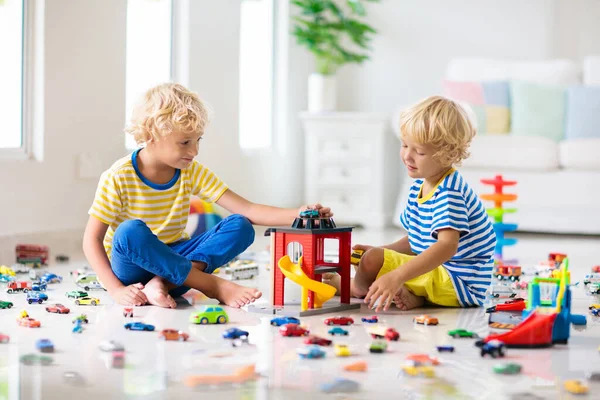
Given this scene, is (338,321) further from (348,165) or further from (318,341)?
(348,165)

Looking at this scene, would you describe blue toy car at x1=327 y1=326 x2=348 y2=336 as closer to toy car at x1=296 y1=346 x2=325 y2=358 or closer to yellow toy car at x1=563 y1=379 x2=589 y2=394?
toy car at x1=296 y1=346 x2=325 y2=358

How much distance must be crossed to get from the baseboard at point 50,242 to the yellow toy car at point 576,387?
214 cm

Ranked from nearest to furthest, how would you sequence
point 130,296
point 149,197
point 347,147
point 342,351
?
point 342,351, point 130,296, point 149,197, point 347,147

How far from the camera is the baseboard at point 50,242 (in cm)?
307

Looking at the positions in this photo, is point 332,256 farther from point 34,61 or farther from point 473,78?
point 473,78

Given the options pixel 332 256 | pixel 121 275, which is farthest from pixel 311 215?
pixel 332 256

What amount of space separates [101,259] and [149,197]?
0.21 metres

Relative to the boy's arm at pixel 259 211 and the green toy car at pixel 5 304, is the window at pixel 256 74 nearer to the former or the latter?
the boy's arm at pixel 259 211

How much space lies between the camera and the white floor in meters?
1.43

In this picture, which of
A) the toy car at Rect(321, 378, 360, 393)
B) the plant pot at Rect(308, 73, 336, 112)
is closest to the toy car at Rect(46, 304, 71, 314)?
the toy car at Rect(321, 378, 360, 393)

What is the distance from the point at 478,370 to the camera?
62.2 inches

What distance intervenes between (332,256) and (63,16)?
138cm

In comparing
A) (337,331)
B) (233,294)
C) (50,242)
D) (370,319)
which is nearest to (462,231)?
(370,319)

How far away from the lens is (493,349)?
1.68m
